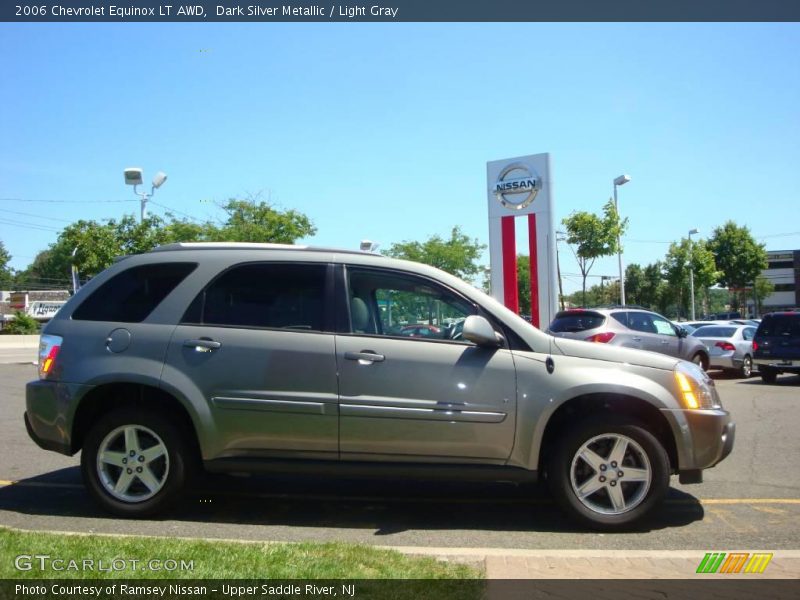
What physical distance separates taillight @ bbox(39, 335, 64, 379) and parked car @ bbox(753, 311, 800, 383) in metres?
16.0

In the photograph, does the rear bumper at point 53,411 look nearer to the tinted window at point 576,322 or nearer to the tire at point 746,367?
the tinted window at point 576,322

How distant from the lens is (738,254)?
188ft

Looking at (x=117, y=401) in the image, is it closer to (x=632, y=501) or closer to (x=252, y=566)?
(x=252, y=566)

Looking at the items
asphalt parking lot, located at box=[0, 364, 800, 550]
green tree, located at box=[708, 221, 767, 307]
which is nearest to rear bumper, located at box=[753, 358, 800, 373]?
asphalt parking lot, located at box=[0, 364, 800, 550]

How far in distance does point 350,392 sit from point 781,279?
10297 cm

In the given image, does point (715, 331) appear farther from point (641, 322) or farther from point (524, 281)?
point (524, 281)

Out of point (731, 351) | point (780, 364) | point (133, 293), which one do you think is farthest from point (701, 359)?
point (133, 293)

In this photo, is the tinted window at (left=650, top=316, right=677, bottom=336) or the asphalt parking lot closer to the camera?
the asphalt parking lot

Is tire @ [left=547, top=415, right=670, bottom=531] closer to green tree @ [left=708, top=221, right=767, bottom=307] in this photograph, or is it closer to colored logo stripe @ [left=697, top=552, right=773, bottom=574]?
colored logo stripe @ [left=697, top=552, right=773, bottom=574]

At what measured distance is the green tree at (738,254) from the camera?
187 ft

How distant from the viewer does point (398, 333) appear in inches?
202

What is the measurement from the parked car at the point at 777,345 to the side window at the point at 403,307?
14005 mm

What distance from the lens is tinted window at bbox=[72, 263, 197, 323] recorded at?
5.31 metres

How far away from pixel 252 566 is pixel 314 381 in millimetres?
1469
